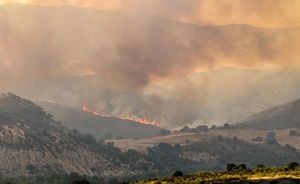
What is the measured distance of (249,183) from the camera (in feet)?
257

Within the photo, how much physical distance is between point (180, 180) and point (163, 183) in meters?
3.74

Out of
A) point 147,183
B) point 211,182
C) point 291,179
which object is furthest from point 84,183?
point 291,179

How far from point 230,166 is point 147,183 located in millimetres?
27265

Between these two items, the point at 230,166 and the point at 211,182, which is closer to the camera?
the point at 211,182

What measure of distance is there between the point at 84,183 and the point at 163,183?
3614 cm

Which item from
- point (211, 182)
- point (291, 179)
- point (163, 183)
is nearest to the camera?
point (291, 179)

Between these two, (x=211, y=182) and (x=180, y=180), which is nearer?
(x=211, y=182)

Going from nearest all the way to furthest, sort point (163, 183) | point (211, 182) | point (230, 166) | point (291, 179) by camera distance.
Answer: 1. point (291, 179)
2. point (211, 182)
3. point (163, 183)
4. point (230, 166)

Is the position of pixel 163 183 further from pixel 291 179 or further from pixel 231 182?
pixel 291 179

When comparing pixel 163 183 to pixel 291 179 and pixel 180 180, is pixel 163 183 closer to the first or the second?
pixel 180 180

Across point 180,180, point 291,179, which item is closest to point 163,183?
point 180,180

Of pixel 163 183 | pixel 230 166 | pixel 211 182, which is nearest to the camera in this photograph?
pixel 211 182

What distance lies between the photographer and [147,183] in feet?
307

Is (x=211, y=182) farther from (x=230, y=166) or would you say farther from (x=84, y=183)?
(x=84, y=183)
